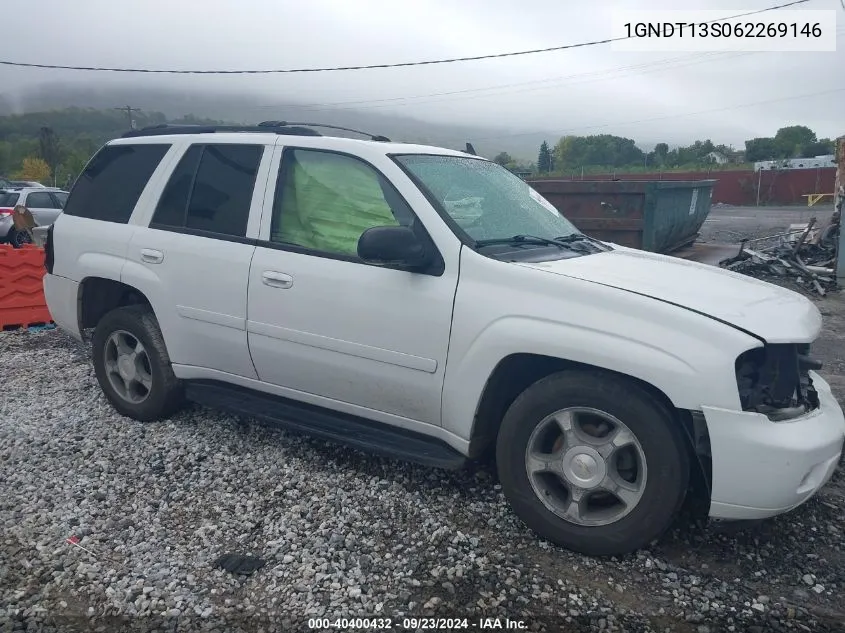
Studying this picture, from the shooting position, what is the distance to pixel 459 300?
11.1ft

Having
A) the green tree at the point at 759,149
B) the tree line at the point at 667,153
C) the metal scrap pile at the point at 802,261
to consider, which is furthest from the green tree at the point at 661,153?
the metal scrap pile at the point at 802,261

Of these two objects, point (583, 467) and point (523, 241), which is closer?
point (583, 467)

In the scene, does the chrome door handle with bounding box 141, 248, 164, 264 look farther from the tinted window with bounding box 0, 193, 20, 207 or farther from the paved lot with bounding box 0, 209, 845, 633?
the tinted window with bounding box 0, 193, 20, 207

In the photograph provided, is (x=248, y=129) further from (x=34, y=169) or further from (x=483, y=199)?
(x=34, y=169)

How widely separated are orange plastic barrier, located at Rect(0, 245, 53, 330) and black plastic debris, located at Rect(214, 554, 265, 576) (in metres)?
5.54

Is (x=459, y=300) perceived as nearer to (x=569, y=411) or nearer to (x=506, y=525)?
(x=569, y=411)

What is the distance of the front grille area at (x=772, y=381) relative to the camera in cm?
290

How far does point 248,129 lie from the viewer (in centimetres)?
452

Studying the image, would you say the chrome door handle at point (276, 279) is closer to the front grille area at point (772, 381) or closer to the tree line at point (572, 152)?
the front grille area at point (772, 381)

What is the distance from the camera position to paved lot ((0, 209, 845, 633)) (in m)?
2.83

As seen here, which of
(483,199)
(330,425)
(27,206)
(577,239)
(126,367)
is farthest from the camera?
(27,206)

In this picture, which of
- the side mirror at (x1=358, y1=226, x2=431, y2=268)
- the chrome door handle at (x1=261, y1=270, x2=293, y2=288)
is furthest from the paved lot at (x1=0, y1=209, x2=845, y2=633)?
the side mirror at (x1=358, y1=226, x2=431, y2=268)

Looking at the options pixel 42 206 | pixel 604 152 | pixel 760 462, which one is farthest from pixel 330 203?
pixel 604 152

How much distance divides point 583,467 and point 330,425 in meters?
1.43
